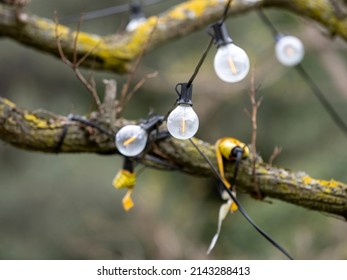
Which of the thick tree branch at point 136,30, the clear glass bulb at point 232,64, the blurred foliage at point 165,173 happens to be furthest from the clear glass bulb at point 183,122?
the blurred foliage at point 165,173

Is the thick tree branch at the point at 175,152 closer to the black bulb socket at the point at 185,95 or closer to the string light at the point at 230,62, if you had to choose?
the string light at the point at 230,62

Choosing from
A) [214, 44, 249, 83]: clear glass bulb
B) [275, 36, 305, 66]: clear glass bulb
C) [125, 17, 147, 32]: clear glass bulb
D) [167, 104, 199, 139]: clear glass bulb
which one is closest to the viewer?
[167, 104, 199, 139]: clear glass bulb

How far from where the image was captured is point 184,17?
261 centimetres

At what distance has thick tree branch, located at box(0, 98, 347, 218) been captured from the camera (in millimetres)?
1872

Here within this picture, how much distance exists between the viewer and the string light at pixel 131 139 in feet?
5.76

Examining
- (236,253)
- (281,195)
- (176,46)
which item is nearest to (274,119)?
(176,46)

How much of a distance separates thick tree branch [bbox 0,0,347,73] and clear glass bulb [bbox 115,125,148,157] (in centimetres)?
60

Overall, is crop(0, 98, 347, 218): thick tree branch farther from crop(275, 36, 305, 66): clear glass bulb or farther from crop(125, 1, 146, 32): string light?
crop(125, 1, 146, 32): string light

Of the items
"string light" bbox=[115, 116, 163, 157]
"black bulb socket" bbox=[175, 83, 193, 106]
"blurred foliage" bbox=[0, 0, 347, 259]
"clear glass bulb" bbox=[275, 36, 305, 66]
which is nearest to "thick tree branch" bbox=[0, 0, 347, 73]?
"clear glass bulb" bbox=[275, 36, 305, 66]

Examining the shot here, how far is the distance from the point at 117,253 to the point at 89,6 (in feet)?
13.2

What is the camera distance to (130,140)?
1753 millimetres

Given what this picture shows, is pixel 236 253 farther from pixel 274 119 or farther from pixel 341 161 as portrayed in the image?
pixel 274 119
